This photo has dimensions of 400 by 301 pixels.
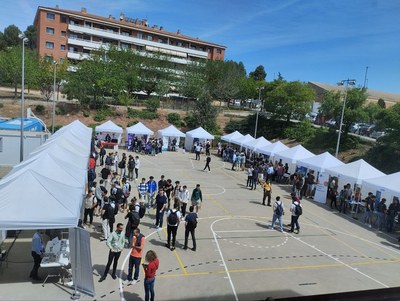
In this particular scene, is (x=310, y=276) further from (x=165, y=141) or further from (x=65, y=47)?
(x=65, y=47)

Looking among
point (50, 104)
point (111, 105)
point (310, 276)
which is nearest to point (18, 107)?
point (50, 104)

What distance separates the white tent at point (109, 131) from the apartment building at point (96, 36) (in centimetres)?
3409

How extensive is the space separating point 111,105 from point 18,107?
42.2ft

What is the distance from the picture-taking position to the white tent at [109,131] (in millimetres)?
33000

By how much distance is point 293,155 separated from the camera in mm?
25094

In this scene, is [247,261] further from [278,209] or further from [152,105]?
[152,105]

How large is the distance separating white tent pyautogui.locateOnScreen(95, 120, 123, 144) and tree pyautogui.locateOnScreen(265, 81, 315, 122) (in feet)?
73.5

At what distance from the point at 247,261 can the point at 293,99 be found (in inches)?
1481

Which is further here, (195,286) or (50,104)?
(50,104)

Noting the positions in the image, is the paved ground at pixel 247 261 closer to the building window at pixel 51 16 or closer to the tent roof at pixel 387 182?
the tent roof at pixel 387 182

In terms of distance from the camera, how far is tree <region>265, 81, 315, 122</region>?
45781 millimetres

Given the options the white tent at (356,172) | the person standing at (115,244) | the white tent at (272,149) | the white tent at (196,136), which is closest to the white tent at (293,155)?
→ the white tent at (272,149)

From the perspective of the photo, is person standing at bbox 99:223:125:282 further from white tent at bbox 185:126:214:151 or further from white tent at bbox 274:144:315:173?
white tent at bbox 185:126:214:151

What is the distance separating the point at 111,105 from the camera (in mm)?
54156
